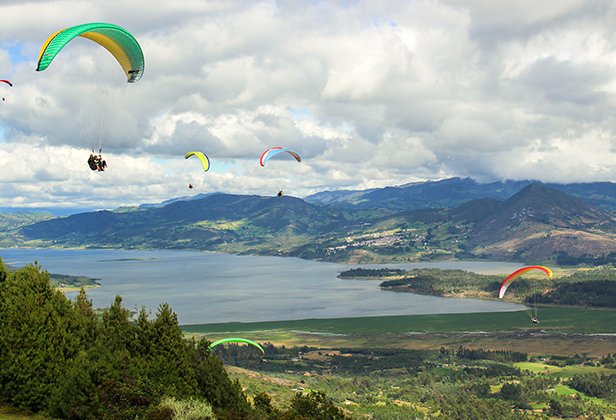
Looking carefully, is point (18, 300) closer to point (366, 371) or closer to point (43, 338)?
point (43, 338)

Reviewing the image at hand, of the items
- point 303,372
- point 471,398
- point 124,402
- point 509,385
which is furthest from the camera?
point 303,372

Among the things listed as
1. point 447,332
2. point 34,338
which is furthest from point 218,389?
point 447,332

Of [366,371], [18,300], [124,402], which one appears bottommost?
[366,371]

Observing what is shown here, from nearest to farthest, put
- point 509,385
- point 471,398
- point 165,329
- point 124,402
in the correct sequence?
point 124,402 < point 165,329 < point 471,398 < point 509,385

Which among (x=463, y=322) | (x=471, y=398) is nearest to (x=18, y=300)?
(x=471, y=398)

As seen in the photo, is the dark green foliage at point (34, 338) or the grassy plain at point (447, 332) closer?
the dark green foliage at point (34, 338)

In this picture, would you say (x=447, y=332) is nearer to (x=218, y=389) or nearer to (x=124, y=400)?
(x=218, y=389)

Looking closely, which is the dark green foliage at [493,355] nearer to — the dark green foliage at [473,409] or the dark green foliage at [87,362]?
the dark green foliage at [473,409]

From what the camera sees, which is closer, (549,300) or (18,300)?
(18,300)

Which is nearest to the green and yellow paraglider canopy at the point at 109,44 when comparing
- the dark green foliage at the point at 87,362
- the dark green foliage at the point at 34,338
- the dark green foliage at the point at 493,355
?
the dark green foliage at the point at 87,362
